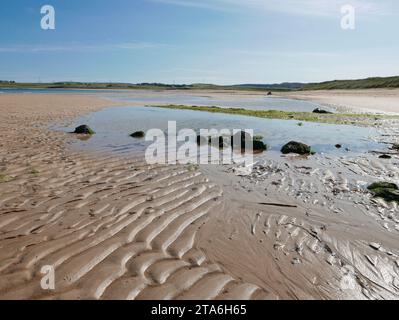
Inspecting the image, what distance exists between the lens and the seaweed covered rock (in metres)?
7.50

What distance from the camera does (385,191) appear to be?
7.75 metres

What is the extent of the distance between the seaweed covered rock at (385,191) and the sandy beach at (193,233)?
0.26 metres

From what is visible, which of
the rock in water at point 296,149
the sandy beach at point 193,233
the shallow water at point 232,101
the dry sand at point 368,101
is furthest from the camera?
the shallow water at point 232,101

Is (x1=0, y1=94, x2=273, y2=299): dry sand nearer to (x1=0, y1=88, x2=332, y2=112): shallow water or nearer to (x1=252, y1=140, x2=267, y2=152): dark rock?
(x1=252, y1=140, x2=267, y2=152): dark rock

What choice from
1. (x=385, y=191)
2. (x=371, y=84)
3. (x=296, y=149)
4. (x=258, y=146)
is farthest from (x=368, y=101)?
(x=371, y=84)

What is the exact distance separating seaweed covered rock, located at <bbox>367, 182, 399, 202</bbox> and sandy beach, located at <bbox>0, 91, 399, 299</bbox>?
0.26 meters

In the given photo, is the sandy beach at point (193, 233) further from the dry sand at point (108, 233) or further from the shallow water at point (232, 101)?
the shallow water at point (232, 101)

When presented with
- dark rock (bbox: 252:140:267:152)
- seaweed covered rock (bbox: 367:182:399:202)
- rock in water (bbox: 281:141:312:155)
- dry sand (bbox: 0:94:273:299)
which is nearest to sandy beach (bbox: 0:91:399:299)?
dry sand (bbox: 0:94:273:299)

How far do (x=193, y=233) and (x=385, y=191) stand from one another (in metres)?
5.02

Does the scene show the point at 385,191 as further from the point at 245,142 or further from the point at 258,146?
the point at 245,142

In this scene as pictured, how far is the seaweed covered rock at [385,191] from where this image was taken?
7496mm

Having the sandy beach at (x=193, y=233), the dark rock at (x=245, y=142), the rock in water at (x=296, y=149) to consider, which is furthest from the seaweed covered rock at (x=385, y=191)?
the dark rock at (x=245, y=142)

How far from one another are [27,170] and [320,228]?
778 cm
